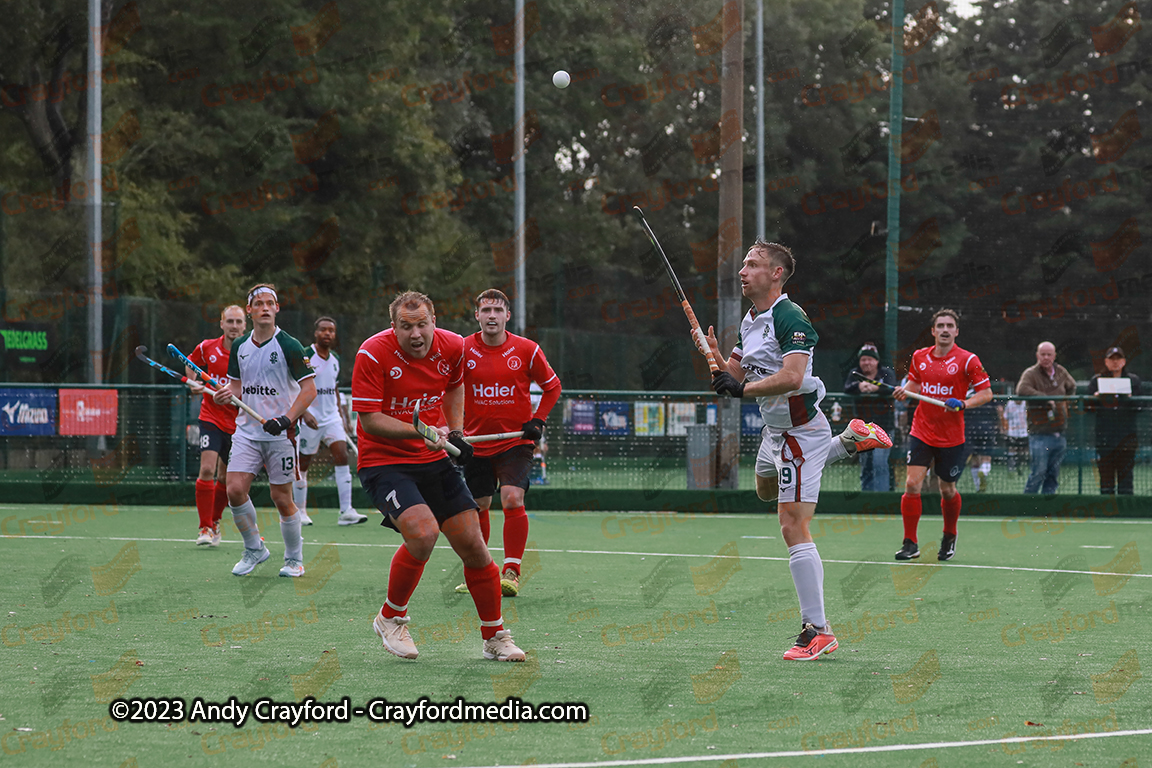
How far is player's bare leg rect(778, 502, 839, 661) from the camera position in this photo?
783 cm

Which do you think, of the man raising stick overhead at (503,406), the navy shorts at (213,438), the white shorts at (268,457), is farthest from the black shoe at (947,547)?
the navy shorts at (213,438)

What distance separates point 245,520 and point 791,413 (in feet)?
16.7

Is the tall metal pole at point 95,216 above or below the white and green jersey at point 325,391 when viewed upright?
above

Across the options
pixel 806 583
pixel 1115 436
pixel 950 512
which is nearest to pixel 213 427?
pixel 950 512

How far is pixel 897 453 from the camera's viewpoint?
1995cm

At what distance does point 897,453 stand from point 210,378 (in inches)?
405

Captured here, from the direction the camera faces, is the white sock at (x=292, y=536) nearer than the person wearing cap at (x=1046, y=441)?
Yes

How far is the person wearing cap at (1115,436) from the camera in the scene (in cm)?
1928

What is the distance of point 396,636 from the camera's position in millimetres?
7668

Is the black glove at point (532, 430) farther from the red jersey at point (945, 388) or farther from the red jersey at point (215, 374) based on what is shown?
the red jersey at point (945, 388)

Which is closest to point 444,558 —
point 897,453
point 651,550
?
point 651,550

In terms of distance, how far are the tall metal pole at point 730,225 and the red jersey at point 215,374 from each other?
788 cm

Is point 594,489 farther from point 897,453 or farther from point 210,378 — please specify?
point 210,378

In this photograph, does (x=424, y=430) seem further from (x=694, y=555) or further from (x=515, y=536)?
(x=694, y=555)
